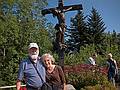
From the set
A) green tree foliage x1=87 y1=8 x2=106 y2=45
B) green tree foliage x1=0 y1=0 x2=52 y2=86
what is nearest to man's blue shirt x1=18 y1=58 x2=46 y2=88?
green tree foliage x1=0 y1=0 x2=52 y2=86


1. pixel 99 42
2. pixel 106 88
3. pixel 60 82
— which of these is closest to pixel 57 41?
pixel 106 88

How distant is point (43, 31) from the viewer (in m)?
31.5

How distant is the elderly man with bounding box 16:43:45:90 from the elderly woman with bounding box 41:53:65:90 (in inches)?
4.5

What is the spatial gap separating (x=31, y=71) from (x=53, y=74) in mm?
382

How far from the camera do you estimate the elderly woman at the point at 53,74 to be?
21.5ft

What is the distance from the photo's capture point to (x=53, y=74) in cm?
663

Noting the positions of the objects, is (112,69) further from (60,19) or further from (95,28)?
(95,28)

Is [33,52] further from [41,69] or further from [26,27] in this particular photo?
[26,27]

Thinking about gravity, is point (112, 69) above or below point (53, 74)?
below

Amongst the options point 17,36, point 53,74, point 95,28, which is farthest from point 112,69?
point 95,28

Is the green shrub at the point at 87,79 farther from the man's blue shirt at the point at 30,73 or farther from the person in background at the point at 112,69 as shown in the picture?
the man's blue shirt at the point at 30,73

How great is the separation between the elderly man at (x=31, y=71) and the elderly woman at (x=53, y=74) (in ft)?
0.37

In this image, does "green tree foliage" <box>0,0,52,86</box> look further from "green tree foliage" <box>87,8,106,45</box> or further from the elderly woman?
"green tree foliage" <box>87,8,106,45</box>

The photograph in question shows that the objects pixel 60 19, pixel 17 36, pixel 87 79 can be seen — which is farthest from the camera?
pixel 17 36
